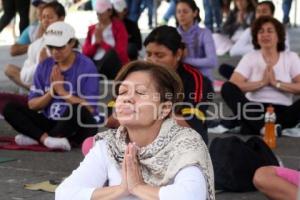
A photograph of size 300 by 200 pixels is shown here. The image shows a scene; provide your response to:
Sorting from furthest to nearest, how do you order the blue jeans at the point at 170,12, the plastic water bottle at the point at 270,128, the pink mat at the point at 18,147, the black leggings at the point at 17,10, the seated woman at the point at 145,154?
the blue jeans at the point at 170,12, the black leggings at the point at 17,10, the plastic water bottle at the point at 270,128, the pink mat at the point at 18,147, the seated woman at the point at 145,154

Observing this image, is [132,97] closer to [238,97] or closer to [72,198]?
[72,198]

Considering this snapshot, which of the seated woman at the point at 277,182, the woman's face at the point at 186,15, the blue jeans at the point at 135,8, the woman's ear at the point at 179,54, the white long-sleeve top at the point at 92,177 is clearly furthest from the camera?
the blue jeans at the point at 135,8

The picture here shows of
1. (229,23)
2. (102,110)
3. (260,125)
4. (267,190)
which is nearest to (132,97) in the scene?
(267,190)

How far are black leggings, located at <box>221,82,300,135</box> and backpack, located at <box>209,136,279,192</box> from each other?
2177mm

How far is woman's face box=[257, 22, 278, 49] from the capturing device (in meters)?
7.59

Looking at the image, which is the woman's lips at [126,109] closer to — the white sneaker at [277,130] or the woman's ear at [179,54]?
the woman's ear at [179,54]

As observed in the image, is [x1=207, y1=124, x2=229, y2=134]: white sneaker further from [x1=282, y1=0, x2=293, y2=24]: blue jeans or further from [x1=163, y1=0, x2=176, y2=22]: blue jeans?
[x1=163, y1=0, x2=176, y2=22]: blue jeans

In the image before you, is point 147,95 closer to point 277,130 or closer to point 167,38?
point 167,38

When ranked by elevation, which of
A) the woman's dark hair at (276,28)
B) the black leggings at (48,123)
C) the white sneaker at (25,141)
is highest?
A: the woman's dark hair at (276,28)

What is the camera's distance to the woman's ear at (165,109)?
321 cm

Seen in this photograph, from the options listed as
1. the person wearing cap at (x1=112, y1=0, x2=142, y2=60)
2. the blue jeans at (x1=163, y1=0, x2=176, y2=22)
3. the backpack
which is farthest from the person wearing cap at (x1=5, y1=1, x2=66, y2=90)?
the blue jeans at (x1=163, y1=0, x2=176, y2=22)

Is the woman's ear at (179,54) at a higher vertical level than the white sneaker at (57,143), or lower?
higher

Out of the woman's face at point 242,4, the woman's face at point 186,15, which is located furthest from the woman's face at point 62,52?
the woman's face at point 242,4

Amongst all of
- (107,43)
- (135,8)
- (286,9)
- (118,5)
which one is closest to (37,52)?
(107,43)
